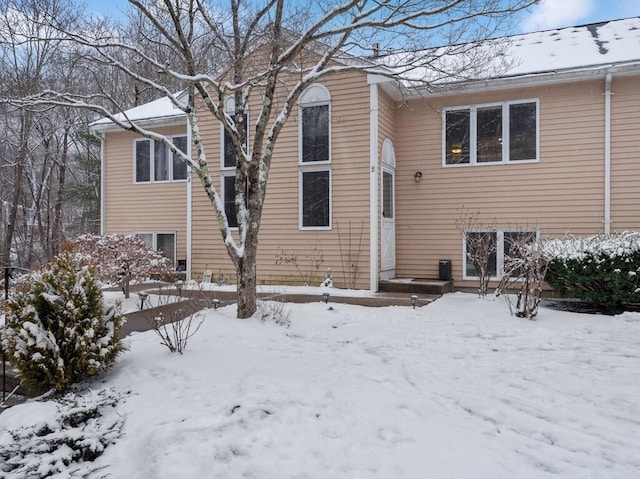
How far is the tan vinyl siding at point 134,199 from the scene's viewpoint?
12.1 meters

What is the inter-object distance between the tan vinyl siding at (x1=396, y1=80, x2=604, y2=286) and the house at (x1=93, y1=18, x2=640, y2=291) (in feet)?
0.07

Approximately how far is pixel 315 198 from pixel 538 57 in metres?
5.50

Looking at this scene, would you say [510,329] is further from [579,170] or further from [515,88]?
[515,88]

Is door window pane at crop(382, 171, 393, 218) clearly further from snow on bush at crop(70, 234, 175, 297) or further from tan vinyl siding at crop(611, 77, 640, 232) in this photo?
snow on bush at crop(70, 234, 175, 297)

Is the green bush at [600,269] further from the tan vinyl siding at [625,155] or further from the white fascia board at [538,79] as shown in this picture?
the white fascia board at [538,79]

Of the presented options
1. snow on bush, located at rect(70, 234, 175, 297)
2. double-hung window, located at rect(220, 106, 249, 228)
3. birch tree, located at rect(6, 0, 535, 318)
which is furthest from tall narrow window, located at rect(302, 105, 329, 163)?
snow on bush, located at rect(70, 234, 175, 297)

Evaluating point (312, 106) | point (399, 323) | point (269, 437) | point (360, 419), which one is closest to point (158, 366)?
point (269, 437)

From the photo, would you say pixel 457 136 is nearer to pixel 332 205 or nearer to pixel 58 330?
pixel 332 205

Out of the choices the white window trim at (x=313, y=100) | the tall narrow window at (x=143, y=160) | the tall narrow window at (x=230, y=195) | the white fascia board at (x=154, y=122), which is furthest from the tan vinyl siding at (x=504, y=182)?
the tall narrow window at (x=143, y=160)

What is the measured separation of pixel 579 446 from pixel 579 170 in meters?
7.30

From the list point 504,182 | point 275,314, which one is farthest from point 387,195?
point 275,314

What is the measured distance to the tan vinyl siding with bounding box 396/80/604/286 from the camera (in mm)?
8789

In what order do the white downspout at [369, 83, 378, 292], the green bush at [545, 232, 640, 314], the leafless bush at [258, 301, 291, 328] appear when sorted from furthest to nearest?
the white downspout at [369, 83, 378, 292], the green bush at [545, 232, 640, 314], the leafless bush at [258, 301, 291, 328]

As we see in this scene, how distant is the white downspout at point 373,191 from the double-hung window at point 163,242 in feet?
18.4
